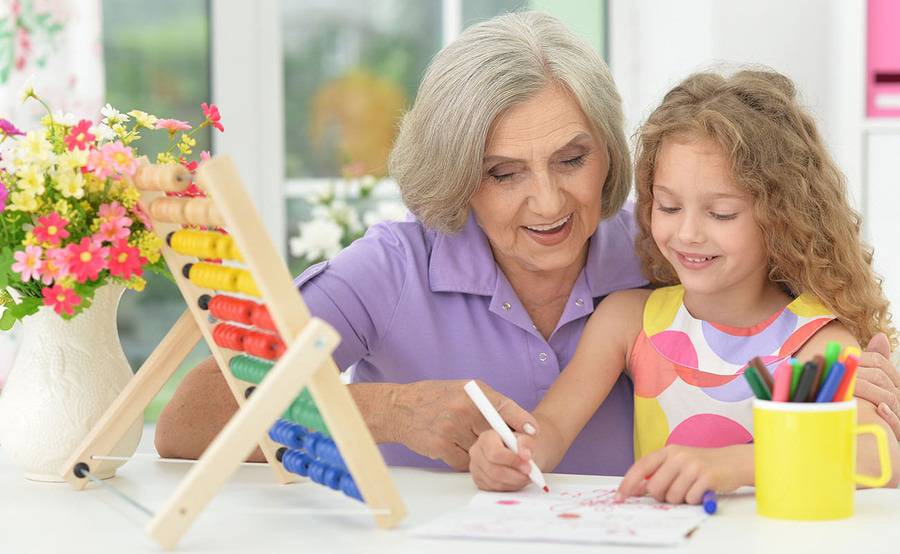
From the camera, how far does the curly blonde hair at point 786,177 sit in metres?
1.74

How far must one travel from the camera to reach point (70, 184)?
4.78 ft

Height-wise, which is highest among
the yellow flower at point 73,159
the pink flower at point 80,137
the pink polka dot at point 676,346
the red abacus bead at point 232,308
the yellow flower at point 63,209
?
the pink flower at point 80,137

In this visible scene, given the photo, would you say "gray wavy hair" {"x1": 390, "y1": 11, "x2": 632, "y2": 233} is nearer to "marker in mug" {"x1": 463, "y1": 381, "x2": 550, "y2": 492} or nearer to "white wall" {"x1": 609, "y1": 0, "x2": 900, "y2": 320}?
"marker in mug" {"x1": 463, "y1": 381, "x2": 550, "y2": 492}

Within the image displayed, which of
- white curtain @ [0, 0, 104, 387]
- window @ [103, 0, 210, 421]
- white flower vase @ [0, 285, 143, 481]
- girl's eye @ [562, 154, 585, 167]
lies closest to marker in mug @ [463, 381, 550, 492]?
white flower vase @ [0, 285, 143, 481]

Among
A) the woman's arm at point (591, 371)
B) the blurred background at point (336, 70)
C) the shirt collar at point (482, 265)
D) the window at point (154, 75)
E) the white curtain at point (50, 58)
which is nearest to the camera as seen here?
the woman's arm at point (591, 371)

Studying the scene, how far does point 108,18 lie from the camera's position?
3459mm

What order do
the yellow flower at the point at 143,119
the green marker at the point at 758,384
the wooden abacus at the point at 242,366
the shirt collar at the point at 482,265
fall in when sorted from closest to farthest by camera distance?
1. the wooden abacus at the point at 242,366
2. the green marker at the point at 758,384
3. the yellow flower at the point at 143,119
4. the shirt collar at the point at 482,265

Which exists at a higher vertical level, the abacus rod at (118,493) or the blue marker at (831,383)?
the blue marker at (831,383)

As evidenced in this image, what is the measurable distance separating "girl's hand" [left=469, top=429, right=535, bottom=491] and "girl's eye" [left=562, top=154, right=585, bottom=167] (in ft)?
1.86

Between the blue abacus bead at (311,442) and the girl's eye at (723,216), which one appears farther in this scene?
the girl's eye at (723,216)

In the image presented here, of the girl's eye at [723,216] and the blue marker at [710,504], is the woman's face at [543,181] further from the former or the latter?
the blue marker at [710,504]

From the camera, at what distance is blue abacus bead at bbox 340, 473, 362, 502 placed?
132 centimetres

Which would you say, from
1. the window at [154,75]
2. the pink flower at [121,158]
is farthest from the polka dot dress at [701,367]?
the window at [154,75]

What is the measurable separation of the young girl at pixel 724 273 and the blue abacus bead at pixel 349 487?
369 millimetres
